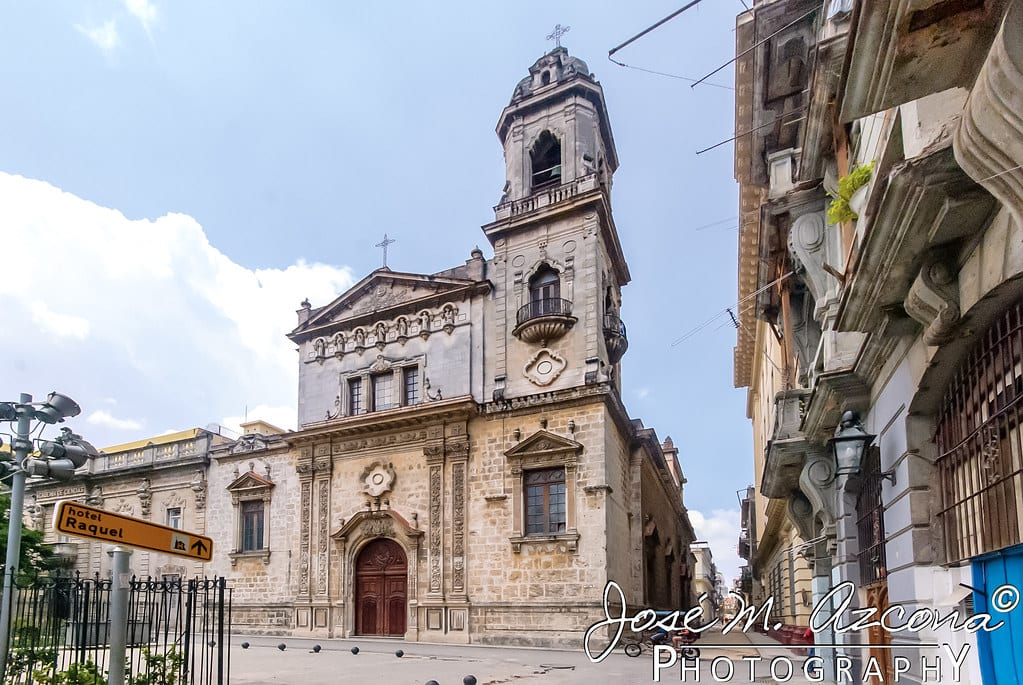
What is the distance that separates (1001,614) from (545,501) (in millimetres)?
17753

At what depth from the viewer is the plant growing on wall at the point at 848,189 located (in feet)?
26.7

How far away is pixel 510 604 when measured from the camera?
2195 cm

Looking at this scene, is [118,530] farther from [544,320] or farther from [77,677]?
[544,320]

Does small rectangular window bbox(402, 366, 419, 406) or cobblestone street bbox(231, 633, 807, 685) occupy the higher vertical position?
small rectangular window bbox(402, 366, 419, 406)

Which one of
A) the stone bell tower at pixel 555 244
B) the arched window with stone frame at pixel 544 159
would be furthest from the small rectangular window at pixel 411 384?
the arched window with stone frame at pixel 544 159

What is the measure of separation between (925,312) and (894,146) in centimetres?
212

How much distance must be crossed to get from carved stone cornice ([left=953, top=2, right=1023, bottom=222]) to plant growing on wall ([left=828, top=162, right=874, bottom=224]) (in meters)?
4.17

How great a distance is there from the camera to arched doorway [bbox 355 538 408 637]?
78.9 ft

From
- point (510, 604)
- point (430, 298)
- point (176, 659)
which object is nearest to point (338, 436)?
point (430, 298)

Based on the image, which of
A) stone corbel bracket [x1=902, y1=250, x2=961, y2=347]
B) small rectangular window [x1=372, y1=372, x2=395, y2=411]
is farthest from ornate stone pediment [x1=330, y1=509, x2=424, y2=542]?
stone corbel bracket [x1=902, y1=250, x2=961, y2=347]

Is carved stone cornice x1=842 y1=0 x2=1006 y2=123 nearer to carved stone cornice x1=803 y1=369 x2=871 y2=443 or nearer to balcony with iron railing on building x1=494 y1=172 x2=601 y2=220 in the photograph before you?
carved stone cornice x1=803 y1=369 x2=871 y2=443

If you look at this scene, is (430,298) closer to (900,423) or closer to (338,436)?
(338,436)

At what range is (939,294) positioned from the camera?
544 cm

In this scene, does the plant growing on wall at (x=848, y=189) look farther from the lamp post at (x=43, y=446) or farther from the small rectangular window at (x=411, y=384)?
the small rectangular window at (x=411, y=384)
